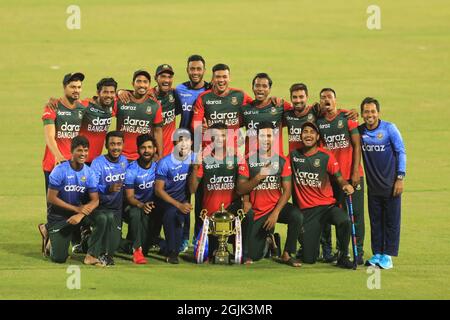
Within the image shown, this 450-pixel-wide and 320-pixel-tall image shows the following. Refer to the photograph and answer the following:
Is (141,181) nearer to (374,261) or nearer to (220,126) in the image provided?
(220,126)

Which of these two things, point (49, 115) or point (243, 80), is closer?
point (49, 115)

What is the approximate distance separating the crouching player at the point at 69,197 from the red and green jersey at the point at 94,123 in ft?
2.88

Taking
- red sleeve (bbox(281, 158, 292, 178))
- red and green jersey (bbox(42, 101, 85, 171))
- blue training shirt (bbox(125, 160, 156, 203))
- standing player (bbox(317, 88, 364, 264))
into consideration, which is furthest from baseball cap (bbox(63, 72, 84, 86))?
standing player (bbox(317, 88, 364, 264))

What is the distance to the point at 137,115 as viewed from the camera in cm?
1573

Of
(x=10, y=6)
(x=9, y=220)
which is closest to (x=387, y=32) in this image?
(x=10, y=6)

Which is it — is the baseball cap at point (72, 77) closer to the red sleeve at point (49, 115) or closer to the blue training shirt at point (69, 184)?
the red sleeve at point (49, 115)

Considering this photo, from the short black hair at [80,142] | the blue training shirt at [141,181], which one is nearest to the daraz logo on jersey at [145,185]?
the blue training shirt at [141,181]

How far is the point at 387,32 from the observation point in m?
30.7

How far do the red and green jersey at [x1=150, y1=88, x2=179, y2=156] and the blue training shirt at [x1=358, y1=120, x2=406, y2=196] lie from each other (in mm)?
2614

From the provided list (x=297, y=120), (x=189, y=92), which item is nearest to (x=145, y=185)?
(x=189, y=92)

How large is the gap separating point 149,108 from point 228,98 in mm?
938

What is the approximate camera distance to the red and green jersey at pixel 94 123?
51.2 ft

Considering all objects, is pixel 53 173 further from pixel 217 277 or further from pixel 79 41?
pixel 79 41

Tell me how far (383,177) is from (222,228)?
1850mm
